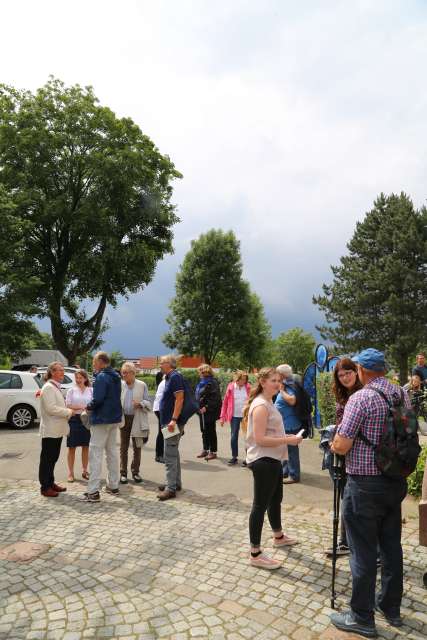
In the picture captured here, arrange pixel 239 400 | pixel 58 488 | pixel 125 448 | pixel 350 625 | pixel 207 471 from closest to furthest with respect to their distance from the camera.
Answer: pixel 350 625
pixel 58 488
pixel 125 448
pixel 207 471
pixel 239 400

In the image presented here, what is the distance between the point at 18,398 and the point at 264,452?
1048 centimetres

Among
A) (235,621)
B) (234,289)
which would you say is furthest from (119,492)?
(234,289)

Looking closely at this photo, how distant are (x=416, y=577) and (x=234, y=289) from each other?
3839 centimetres

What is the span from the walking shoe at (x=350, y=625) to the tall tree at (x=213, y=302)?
38.2 m

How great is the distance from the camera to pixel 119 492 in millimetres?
6758

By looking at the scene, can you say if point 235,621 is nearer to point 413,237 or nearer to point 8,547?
point 8,547

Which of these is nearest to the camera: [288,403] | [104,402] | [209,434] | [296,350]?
[104,402]

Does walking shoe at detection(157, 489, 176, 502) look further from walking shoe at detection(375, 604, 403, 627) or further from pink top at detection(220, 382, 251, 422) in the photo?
walking shoe at detection(375, 604, 403, 627)

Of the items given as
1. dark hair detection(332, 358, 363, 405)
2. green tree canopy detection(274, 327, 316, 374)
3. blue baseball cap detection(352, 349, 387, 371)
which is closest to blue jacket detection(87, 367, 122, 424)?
dark hair detection(332, 358, 363, 405)

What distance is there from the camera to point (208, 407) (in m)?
9.12

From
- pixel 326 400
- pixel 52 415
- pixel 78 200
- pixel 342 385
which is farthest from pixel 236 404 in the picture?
pixel 78 200

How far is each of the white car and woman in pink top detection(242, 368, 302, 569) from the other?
394 inches

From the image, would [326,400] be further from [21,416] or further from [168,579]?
[168,579]

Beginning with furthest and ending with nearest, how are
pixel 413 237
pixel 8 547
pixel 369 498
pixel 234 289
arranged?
pixel 234 289 < pixel 413 237 < pixel 8 547 < pixel 369 498
